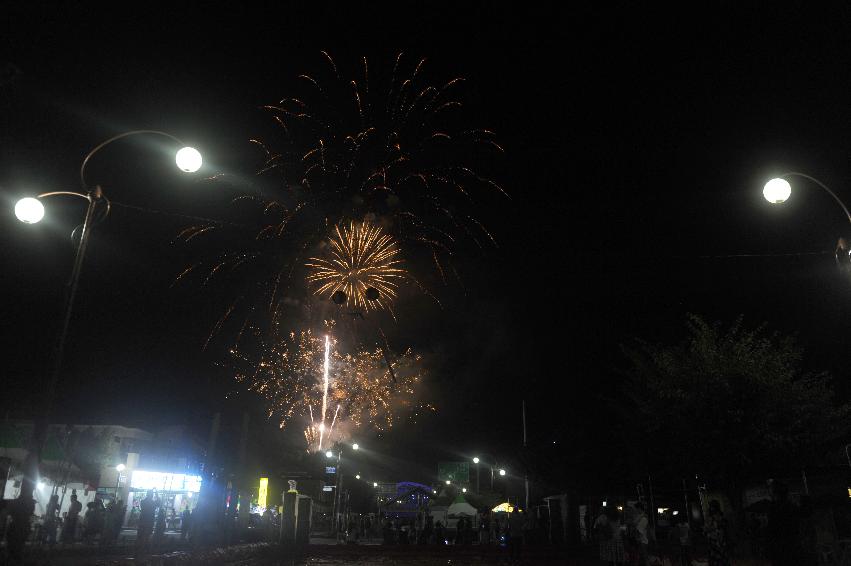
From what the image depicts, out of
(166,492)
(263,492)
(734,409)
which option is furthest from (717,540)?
(263,492)

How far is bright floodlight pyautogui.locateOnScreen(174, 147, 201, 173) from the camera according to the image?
1150 centimetres

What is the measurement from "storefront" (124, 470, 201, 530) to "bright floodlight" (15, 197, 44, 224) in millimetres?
16589

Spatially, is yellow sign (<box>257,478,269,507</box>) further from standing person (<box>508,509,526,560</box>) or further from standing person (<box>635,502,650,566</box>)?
standing person (<box>635,502,650,566</box>)

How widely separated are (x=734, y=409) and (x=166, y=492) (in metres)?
24.5

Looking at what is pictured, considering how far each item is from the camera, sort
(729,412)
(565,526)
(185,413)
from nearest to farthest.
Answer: (729,412) < (185,413) < (565,526)

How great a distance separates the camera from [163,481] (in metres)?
27.5

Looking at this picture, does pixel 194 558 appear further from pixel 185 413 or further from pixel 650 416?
pixel 650 416

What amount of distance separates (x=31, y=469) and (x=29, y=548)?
8728 mm

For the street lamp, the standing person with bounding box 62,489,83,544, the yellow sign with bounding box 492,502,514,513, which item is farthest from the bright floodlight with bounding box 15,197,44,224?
the yellow sign with bounding box 492,502,514,513

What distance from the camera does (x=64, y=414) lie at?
24.7 m

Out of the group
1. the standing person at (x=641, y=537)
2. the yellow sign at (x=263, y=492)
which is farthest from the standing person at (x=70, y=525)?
the yellow sign at (x=263, y=492)

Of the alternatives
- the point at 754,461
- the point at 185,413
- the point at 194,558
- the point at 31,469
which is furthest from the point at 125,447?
the point at 754,461

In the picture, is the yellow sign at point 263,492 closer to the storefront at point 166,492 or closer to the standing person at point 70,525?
the storefront at point 166,492

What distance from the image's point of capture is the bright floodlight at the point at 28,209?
1175 centimetres
